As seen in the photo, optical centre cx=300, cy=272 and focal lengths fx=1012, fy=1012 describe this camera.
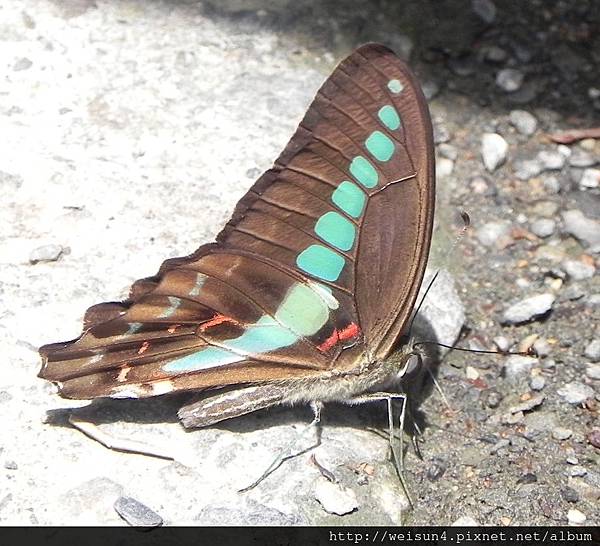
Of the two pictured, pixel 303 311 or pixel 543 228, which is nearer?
pixel 303 311

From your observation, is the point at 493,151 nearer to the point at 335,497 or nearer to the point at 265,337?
the point at 265,337

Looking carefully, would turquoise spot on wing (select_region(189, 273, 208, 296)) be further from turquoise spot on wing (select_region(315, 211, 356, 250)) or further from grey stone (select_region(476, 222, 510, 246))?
grey stone (select_region(476, 222, 510, 246))

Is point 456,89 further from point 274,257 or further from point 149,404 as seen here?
point 149,404

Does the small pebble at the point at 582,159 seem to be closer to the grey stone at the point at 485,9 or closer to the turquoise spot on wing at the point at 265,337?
the grey stone at the point at 485,9

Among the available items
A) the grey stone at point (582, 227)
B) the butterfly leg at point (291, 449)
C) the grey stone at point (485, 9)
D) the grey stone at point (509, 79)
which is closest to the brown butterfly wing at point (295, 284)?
the butterfly leg at point (291, 449)

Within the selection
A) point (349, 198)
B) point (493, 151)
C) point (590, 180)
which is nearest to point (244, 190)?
point (349, 198)

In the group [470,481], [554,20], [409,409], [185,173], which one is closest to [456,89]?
[554,20]
